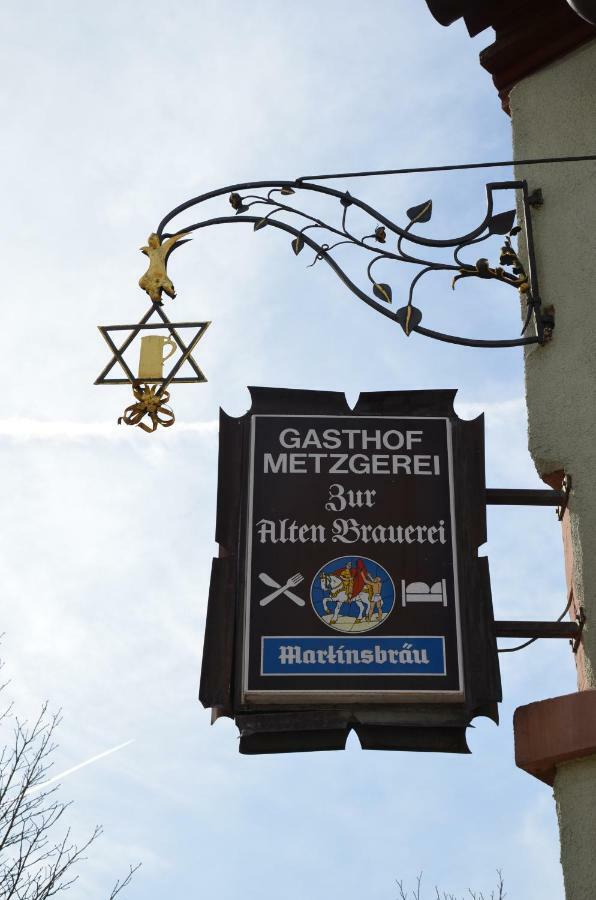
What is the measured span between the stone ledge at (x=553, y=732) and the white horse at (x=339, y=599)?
0.73 metres

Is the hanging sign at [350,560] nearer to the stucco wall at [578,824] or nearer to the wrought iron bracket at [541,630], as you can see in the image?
the wrought iron bracket at [541,630]

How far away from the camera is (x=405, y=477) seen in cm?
593

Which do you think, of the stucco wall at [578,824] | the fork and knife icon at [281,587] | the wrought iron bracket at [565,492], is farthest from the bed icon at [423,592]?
the stucco wall at [578,824]

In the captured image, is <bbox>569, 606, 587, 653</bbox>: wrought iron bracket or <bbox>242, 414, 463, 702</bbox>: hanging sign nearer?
<bbox>242, 414, 463, 702</bbox>: hanging sign

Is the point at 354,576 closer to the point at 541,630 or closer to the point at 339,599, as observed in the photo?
the point at 339,599

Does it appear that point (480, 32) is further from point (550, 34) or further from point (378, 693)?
point (378, 693)

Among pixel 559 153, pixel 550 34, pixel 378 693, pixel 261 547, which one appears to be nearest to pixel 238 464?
pixel 261 547

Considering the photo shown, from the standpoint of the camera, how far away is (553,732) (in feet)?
17.4

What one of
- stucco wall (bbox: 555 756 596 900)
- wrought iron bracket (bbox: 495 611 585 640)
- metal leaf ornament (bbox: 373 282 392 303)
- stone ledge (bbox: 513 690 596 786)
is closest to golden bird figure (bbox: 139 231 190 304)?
metal leaf ornament (bbox: 373 282 392 303)

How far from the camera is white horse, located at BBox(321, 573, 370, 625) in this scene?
219 inches

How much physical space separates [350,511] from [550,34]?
280 centimetres

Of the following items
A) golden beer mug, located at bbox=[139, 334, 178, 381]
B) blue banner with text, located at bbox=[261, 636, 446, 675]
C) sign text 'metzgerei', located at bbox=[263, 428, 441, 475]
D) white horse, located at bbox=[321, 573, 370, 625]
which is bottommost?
blue banner with text, located at bbox=[261, 636, 446, 675]

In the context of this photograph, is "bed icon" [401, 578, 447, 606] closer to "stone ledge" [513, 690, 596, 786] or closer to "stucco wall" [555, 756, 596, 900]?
"stone ledge" [513, 690, 596, 786]

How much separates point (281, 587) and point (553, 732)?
122 cm
